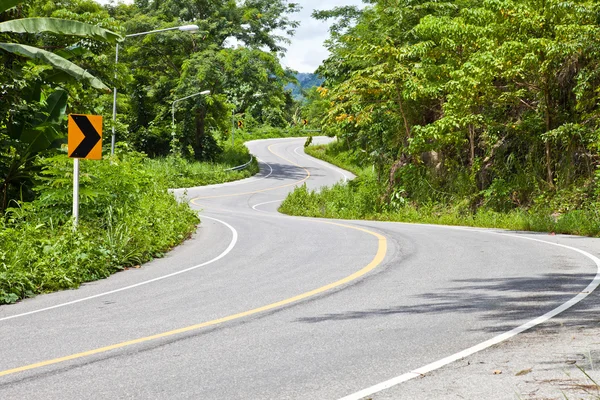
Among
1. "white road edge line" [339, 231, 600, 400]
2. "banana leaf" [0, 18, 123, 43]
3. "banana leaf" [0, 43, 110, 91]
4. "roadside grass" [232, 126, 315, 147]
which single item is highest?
"roadside grass" [232, 126, 315, 147]

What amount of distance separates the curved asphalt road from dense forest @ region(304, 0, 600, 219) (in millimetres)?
8480

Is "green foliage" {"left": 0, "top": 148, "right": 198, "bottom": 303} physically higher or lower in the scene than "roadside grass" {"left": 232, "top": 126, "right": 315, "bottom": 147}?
lower

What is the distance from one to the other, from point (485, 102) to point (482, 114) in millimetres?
1264

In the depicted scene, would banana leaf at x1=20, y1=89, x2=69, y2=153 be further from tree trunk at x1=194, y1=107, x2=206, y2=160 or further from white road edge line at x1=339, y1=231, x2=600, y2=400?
tree trunk at x1=194, y1=107, x2=206, y2=160

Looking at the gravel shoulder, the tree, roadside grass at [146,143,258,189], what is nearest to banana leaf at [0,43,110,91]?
the tree

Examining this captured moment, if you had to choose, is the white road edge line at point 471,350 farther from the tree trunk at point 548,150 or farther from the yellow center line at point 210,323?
the tree trunk at point 548,150

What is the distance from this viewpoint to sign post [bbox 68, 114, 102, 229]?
12781 mm

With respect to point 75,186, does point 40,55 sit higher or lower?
higher

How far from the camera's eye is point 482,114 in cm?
2553

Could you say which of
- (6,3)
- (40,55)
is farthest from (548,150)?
(6,3)

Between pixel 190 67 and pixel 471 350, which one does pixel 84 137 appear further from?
pixel 190 67

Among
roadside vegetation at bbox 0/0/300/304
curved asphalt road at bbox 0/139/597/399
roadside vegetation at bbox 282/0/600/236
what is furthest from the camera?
roadside vegetation at bbox 282/0/600/236

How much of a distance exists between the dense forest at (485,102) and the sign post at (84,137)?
13.1 metres

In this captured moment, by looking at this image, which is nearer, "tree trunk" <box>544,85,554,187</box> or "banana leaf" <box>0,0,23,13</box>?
"banana leaf" <box>0,0,23,13</box>
